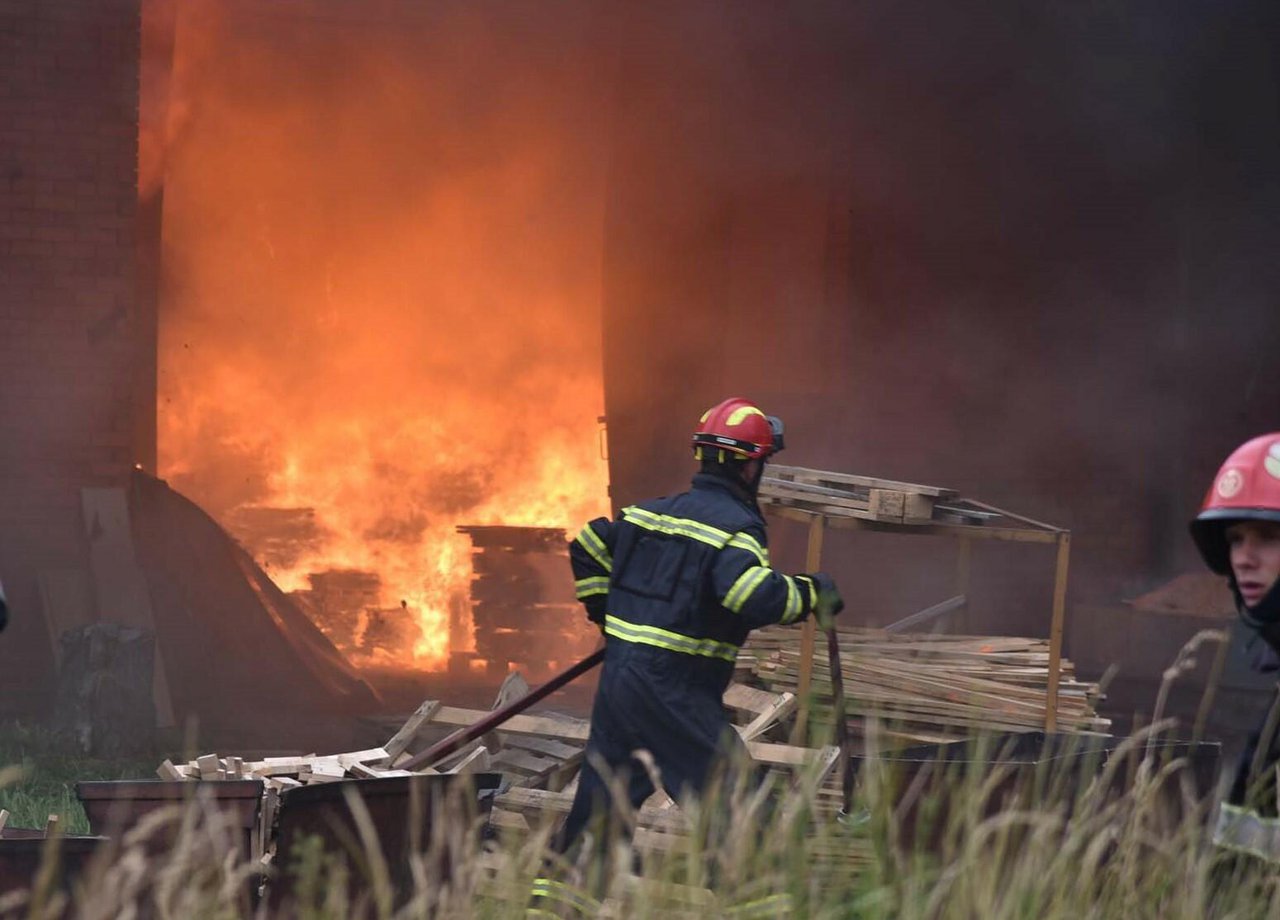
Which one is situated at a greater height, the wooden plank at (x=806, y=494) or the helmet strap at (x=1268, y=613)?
the helmet strap at (x=1268, y=613)

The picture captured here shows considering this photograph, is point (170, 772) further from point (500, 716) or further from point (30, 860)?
point (30, 860)

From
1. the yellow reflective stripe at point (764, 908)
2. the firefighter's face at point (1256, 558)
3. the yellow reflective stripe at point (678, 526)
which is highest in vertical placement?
the firefighter's face at point (1256, 558)

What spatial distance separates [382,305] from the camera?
48.2 feet

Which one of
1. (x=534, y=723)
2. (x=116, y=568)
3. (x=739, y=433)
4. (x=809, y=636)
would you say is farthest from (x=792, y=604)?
(x=116, y=568)

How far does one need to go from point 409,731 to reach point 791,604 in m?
2.27

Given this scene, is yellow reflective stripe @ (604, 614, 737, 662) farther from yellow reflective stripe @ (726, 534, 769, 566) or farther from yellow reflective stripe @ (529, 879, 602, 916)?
yellow reflective stripe @ (529, 879, 602, 916)

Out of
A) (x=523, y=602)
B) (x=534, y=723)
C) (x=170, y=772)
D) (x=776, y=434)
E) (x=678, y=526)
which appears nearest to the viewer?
(x=678, y=526)

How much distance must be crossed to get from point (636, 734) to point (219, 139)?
33.4 feet

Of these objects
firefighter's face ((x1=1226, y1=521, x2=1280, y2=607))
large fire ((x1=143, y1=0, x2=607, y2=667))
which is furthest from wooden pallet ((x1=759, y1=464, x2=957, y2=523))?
large fire ((x1=143, y1=0, x2=607, y2=667))

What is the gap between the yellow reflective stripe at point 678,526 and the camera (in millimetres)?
5172

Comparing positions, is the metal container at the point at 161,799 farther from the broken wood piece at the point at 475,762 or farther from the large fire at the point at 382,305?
the large fire at the point at 382,305

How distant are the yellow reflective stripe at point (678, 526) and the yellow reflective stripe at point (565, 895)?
129 cm

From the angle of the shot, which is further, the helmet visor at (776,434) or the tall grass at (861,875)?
the helmet visor at (776,434)

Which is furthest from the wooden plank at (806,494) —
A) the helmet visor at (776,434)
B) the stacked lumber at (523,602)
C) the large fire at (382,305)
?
the large fire at (382,305)
